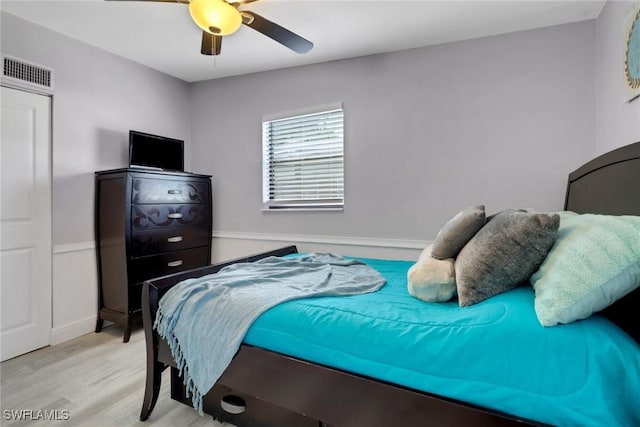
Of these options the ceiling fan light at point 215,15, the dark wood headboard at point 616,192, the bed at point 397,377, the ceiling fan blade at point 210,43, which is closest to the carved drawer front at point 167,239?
the bed at point 397,377

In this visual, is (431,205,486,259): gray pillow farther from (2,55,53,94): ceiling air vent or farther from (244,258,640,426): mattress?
(2,55,53,94): ceiling air vent

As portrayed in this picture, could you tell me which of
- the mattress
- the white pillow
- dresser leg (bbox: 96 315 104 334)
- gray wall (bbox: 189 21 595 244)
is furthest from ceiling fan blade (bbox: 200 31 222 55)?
dresser leg (bbox: 96 315 104 334)

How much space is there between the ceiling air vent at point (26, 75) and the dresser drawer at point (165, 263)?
1503mm

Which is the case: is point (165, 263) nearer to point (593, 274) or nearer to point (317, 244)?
point (317, 244)

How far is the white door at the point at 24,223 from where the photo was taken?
230 centimetres

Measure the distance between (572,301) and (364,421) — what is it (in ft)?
2.57

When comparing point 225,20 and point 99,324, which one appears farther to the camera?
point 99,324

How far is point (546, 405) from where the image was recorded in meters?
0.88

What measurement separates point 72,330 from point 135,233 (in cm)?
98

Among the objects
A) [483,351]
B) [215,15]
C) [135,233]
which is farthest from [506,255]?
[135,233]

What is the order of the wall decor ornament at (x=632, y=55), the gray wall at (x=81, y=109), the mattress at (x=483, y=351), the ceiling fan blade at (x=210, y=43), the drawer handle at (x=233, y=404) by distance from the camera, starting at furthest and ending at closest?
the gray wall at (x=81, y=109) → the ceiling fan blade at (x=210, y=43) → the wall decor ornament at (x=632, y=55) → the drawer handle at (x=233, y=404) → the mattress at (x=483, y=351)

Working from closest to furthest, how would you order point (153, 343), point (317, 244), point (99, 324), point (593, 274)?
1. point (593, 274)
2. point (153, 343)
3. point (99, 324)
4. point (317, 244)

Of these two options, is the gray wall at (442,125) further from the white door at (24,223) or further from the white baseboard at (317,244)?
the white door at (24,223)

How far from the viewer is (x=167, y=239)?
2.88 metres
